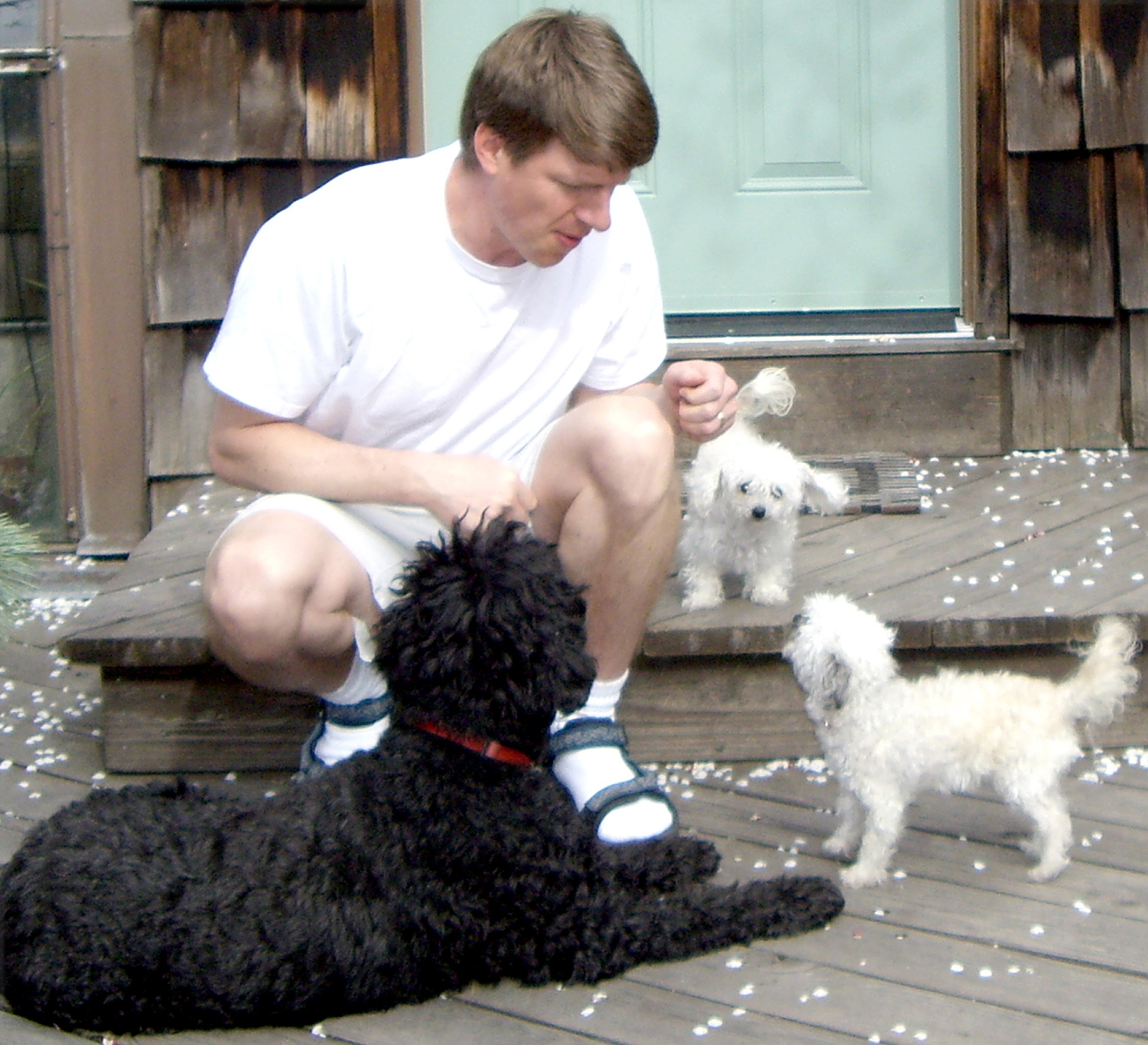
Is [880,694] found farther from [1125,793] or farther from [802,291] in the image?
[802,291]

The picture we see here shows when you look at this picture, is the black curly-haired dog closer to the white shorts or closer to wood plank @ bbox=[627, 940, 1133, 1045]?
wood plank @ bbox=[627, 940, 1133, 1045]

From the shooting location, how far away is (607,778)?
247 centimetres

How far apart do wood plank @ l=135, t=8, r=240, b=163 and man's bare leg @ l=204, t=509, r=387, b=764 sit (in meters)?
1.73

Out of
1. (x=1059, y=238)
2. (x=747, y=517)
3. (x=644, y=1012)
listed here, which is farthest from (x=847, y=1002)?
(x=1059, y=238)

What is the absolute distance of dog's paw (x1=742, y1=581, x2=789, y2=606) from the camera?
2.88m

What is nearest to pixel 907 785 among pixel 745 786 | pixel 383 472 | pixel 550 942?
pixel 745 786

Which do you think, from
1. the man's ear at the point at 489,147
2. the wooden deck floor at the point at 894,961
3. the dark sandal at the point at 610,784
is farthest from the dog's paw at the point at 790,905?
the man's ear at the point at 489,147

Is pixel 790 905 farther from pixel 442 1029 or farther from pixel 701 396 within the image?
pixel 701 396

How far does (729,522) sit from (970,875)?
0.86 meters

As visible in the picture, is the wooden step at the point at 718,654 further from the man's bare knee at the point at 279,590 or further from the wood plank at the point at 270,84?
the wood plank at the point at 270,84

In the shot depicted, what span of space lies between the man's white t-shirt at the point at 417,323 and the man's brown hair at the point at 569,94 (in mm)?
267

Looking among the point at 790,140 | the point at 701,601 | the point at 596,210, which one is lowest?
the point at 701,601

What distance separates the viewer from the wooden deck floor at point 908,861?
1.94m

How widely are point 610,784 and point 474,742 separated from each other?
57 cm
